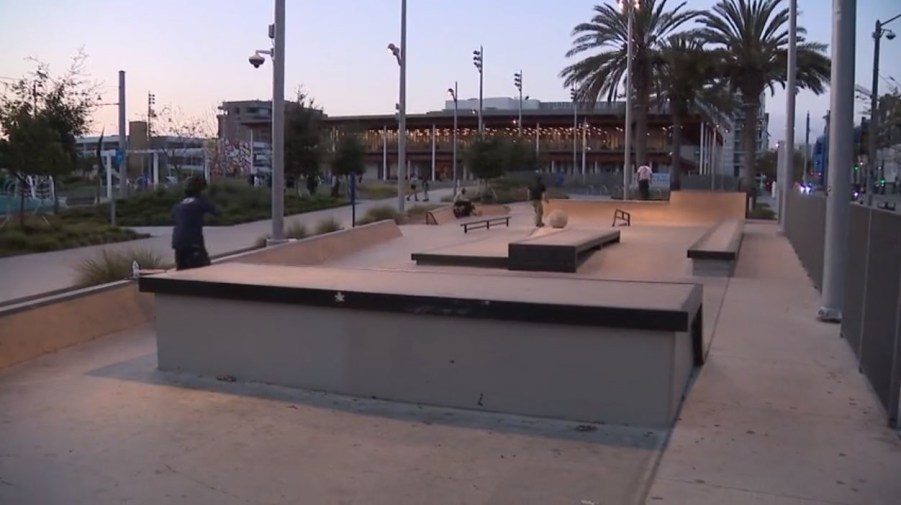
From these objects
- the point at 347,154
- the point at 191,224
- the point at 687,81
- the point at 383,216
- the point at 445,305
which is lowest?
the point at 383,216

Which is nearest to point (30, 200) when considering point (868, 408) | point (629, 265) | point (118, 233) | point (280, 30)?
point (118, 233)

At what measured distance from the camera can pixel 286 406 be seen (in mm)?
6992

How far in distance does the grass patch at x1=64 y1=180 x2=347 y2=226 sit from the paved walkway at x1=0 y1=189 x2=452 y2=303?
60.8 inches

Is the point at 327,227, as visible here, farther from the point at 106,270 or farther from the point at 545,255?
the point at 106,270

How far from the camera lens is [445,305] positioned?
6797 mm

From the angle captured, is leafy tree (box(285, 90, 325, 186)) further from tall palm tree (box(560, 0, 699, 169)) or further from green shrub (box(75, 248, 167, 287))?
green shrub (box(75, 248, 167, 287))

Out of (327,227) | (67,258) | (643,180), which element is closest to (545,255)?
(327,227)

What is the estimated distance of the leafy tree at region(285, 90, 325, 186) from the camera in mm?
39969

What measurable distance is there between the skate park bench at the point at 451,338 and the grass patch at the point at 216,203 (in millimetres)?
22491

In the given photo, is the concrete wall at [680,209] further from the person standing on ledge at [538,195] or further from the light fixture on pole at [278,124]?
the light fixture on pole at [278,124]

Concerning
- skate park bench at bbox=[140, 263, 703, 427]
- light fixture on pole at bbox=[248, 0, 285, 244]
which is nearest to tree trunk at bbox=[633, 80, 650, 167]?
light fixture on pole at bbox=[248, 0, 285, 244]

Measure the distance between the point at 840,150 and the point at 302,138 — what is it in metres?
32.2

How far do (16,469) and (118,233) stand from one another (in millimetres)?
20785


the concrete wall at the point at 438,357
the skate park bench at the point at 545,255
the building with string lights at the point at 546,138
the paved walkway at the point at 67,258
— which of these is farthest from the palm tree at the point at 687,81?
the building with string lights at the point at 546,138
